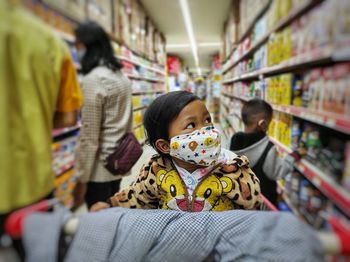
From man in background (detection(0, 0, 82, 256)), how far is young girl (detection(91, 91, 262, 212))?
0.33 m

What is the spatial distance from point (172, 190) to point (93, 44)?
0.53 meters

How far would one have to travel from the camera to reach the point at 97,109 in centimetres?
80

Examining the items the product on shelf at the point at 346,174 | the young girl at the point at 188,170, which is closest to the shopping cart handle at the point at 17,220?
the young girl at the point at 188,170

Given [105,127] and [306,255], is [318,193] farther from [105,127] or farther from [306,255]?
[105,127]

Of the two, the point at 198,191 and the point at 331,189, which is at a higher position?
the point at 331,189

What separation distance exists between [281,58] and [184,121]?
1.39 m

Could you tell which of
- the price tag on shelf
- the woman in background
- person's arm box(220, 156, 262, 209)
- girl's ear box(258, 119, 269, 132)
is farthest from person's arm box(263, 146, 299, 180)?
the woman in background

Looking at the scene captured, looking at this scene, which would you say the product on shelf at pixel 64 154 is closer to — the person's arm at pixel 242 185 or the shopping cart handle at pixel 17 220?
the shopping cart handle at pixel 17 220

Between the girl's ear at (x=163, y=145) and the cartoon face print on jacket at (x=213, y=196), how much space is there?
172 mm

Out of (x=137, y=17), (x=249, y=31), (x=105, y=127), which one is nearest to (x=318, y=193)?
(x=105, y=127)

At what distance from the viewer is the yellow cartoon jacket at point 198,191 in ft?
2.95

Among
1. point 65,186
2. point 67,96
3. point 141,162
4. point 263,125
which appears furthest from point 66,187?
point 263,125

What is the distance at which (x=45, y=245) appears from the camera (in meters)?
0.59

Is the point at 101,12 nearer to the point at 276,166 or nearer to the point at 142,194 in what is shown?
the point at 142,194
